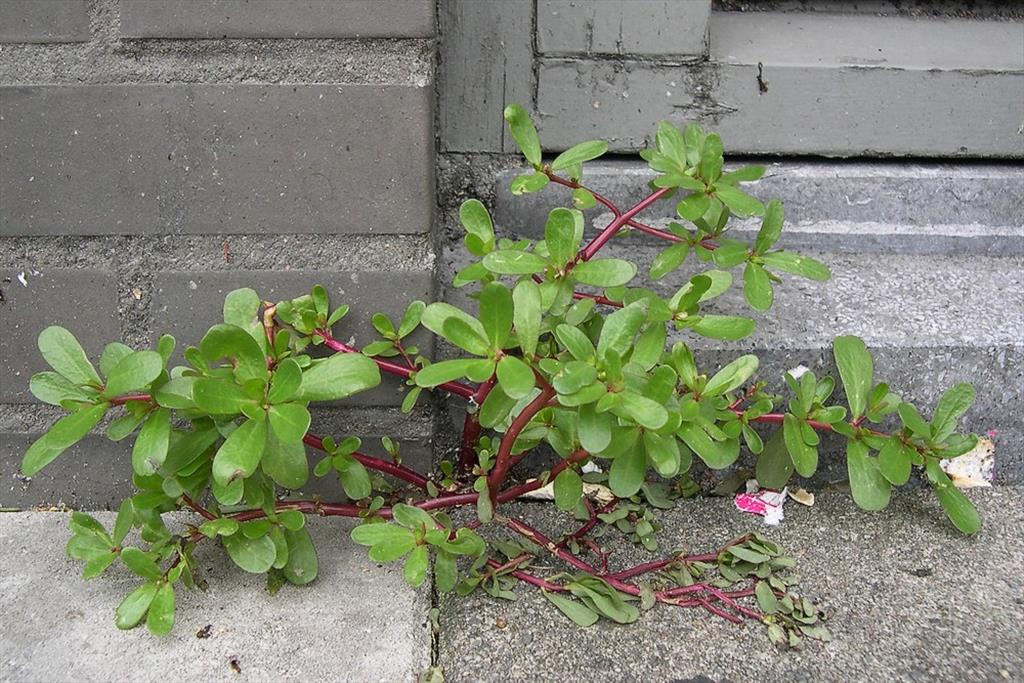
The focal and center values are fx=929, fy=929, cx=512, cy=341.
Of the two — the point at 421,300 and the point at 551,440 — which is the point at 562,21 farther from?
the point at 551,440

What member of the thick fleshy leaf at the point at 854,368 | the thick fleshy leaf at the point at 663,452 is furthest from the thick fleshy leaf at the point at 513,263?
the thick fleshy leaf at the point at 854,368

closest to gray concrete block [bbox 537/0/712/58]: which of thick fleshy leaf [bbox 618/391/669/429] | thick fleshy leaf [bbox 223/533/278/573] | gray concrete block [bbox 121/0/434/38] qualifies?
gray concrete block [bbox 121/0/434/38]

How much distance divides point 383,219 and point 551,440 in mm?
372

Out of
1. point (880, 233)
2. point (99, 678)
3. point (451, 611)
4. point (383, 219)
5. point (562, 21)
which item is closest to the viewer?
point (99, 678)

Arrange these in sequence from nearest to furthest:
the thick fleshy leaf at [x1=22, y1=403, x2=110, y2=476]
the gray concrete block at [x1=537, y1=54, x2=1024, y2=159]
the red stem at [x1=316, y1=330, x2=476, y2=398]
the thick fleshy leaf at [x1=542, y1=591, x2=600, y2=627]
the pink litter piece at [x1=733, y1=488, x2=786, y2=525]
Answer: the thick fleshy leaf at [x1=22, y1=403, x2=110, y2=476]
the thick fleshy leaf at [x1=542, y1=591, x2=600, y2=627]
the red stem at [x1=316, y1=330, x2=476, y2=398]
the pink litter piece at [x1=733, y1=488, x2=786, y2=525]
the gray concrete block at [x1=537, y1=54, x2=1024, y2=159]

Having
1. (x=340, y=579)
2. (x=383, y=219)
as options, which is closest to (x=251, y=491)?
(x=340, y=579)

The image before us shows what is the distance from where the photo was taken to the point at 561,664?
3.30 feet

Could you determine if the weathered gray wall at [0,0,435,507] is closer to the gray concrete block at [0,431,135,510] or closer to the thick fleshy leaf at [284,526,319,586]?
the gray concrete block at [0,431,135,510]

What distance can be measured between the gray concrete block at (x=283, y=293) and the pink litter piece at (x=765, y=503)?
1.65 feet

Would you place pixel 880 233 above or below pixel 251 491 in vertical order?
above

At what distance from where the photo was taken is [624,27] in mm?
1372

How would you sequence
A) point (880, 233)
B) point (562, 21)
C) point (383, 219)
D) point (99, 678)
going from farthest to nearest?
point (880, 233) < point (562, 21) < point (383, 219) < point (99, 678)

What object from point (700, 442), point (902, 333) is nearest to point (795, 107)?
point (902, 333)

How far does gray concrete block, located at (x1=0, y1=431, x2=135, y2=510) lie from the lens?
1259mm
